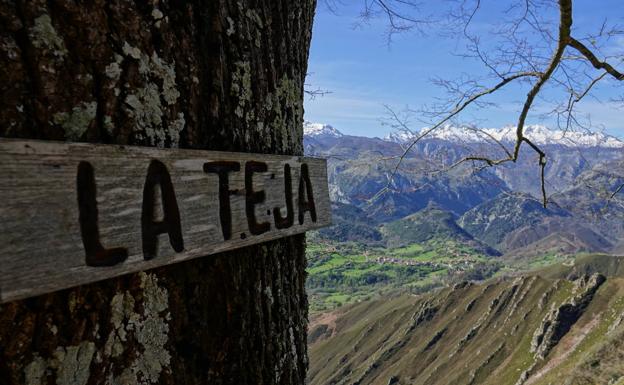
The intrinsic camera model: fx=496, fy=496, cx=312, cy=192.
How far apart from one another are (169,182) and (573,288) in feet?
339

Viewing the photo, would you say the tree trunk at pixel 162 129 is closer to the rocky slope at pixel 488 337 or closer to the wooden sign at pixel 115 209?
the wooden sign at pixel 115 209

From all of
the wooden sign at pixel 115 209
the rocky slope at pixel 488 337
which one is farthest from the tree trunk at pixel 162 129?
the rocky slope at pixel 488 337

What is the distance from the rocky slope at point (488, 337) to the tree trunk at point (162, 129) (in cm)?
5744

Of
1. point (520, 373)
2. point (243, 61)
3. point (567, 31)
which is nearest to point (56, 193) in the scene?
point (243, 61)

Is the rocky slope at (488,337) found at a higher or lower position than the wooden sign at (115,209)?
lower

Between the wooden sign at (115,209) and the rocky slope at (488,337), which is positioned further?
the rocky slope at (488,337)

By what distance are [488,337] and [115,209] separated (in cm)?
10549

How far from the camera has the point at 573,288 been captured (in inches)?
3580

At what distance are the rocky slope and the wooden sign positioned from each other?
5771 cm

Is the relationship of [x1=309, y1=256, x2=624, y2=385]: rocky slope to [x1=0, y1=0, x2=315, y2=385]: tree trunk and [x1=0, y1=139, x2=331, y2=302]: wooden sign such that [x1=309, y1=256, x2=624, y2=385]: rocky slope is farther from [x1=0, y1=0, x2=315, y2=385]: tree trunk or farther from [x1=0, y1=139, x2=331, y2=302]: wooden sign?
[x1=0, y1=139, x2=331, y2=302]: wooden sign

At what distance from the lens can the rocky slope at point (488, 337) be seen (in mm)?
68938

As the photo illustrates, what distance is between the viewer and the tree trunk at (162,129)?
47.3 inches

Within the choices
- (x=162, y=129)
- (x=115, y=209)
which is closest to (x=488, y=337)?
(x=162, y=129)

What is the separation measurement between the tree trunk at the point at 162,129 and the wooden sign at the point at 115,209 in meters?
0.08
